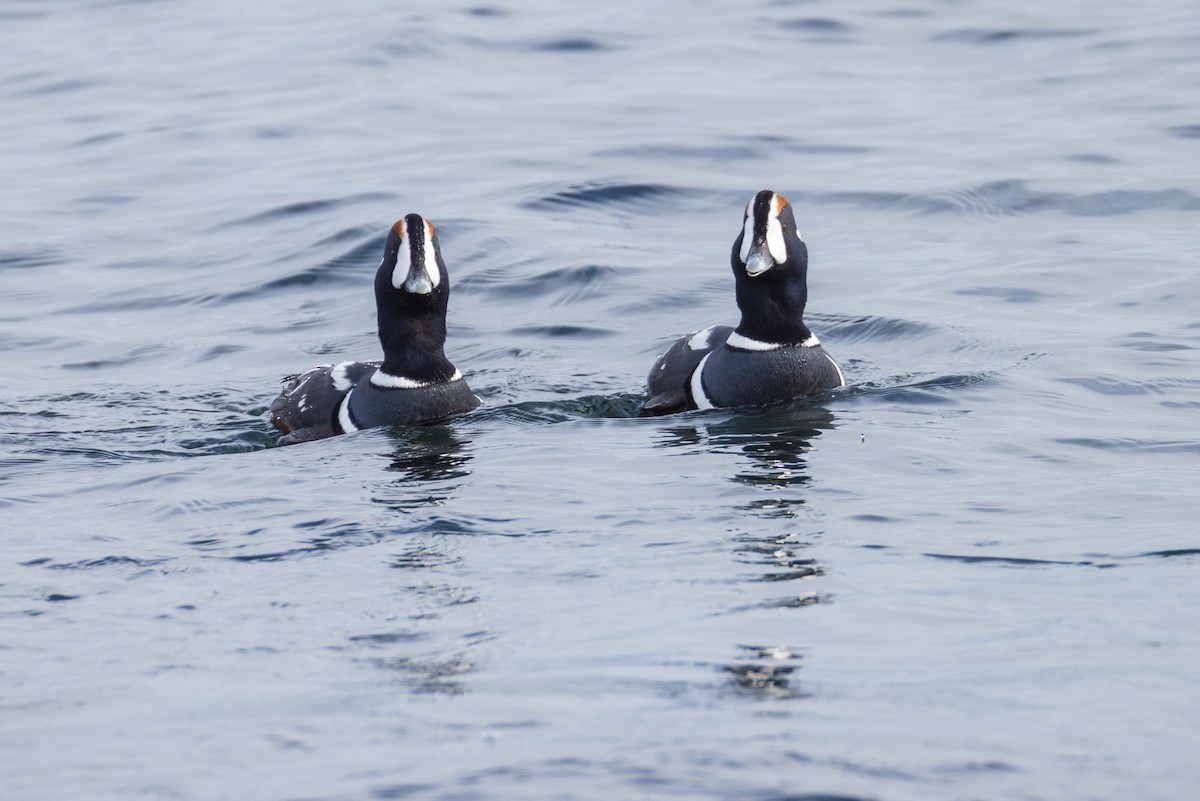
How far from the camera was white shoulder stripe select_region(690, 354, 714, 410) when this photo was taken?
10672 millimetres

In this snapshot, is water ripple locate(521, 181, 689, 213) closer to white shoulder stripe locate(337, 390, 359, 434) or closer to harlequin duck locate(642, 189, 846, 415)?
harlequin duck locate(642, 189, 846, 415)

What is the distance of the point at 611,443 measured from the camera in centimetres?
992

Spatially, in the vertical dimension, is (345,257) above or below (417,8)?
below

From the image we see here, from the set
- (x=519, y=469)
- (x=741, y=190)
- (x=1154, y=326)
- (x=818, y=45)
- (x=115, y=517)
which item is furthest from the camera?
(x=818, y=45)

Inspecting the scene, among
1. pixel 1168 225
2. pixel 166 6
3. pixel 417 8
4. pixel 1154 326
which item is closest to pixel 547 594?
pixel 1154 326

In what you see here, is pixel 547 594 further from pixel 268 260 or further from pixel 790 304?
pixel 268 260

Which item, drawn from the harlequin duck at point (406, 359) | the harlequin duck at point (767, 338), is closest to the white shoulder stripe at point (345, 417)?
the harlequin duck at point (406, 359)

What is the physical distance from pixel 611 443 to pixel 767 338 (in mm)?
1347

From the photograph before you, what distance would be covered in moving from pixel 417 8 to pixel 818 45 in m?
6.62

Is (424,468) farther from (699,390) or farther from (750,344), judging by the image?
(750,344)

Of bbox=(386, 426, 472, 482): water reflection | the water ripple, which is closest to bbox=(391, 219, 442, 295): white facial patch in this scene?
bbox=(386, 426, 472, 482): water reflection

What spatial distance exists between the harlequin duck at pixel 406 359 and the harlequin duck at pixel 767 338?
4.47 ft

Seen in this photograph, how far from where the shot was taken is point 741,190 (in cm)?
1788

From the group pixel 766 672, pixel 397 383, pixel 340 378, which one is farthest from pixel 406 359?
pixel 766 672
